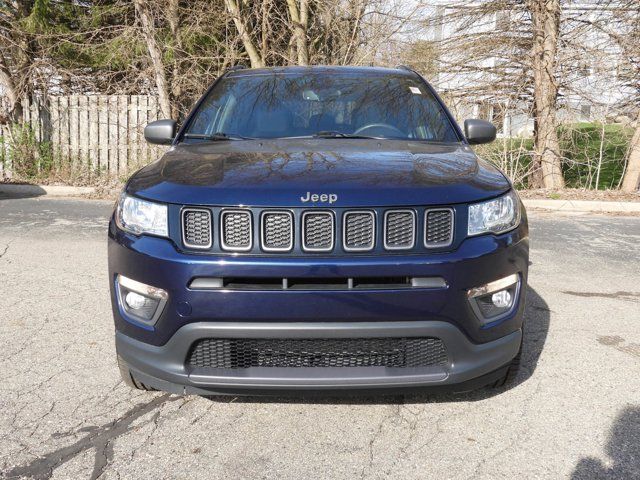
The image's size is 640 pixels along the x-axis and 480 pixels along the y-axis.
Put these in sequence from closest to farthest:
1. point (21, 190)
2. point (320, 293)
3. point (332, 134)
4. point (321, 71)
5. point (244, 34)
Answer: point (320, 293), point (332, 134), point (321, 71), point (21, 190), point (244, 34)

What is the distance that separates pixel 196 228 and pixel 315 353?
2.38 feet

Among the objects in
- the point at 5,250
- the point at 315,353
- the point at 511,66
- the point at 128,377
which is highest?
the point at 511,66

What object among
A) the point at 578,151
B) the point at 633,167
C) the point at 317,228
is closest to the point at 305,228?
the point at 317,228

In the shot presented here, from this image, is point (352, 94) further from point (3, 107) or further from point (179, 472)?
point (3, 107)

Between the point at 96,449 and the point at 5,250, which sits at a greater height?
the point at 96,449

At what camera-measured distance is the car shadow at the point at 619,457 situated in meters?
2.56

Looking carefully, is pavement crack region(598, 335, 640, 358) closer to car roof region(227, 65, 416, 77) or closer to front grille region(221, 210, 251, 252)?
car roof region(227, 65, 416, 77)

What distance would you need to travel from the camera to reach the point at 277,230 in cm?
259

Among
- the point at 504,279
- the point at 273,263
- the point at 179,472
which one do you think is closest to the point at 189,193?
the point at 273,263

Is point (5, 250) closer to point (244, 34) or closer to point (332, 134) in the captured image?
point (332, 134)

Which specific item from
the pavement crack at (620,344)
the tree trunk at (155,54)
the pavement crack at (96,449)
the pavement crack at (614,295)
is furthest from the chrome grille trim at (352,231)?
the tree trunk at (155,54)

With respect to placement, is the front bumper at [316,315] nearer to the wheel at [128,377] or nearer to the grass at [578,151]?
the wheel at [128,377]

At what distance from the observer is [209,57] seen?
38.8 feet

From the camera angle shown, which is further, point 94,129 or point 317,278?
point 94,129
